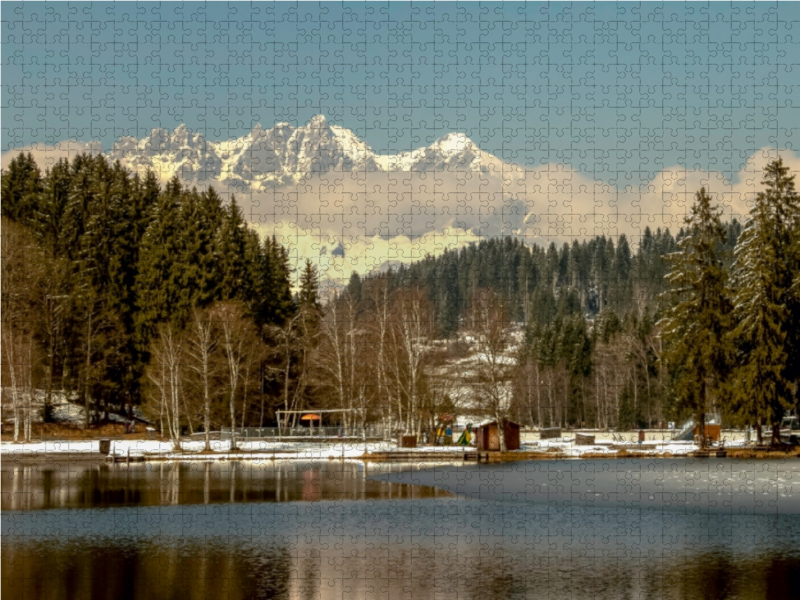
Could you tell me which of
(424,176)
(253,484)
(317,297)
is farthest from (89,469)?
(317,297)

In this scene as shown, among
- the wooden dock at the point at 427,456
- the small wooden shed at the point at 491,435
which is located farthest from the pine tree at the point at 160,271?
the small wooden shed at the point at 491,435

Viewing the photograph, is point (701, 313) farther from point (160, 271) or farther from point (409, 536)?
point (409, 536)

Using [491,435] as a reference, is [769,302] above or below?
above

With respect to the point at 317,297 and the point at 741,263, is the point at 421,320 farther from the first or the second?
the point at 317,297

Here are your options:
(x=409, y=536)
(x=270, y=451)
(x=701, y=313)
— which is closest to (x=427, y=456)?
(x=270, y=451)

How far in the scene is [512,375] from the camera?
62.6 m

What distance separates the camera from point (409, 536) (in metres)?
27.5

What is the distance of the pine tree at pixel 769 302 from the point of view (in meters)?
59.0

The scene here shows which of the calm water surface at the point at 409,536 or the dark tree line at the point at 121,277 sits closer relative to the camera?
the calm water surface at the point at 409,536

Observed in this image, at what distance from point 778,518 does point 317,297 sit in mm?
72404

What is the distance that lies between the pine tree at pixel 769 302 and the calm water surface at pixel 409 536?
45.2ft

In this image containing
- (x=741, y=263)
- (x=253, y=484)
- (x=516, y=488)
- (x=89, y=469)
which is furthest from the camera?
(x=741, y=263)

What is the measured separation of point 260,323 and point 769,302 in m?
40.6

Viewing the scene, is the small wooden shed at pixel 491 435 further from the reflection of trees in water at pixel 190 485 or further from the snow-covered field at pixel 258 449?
the reflection of trees in water at pixel 190 485
